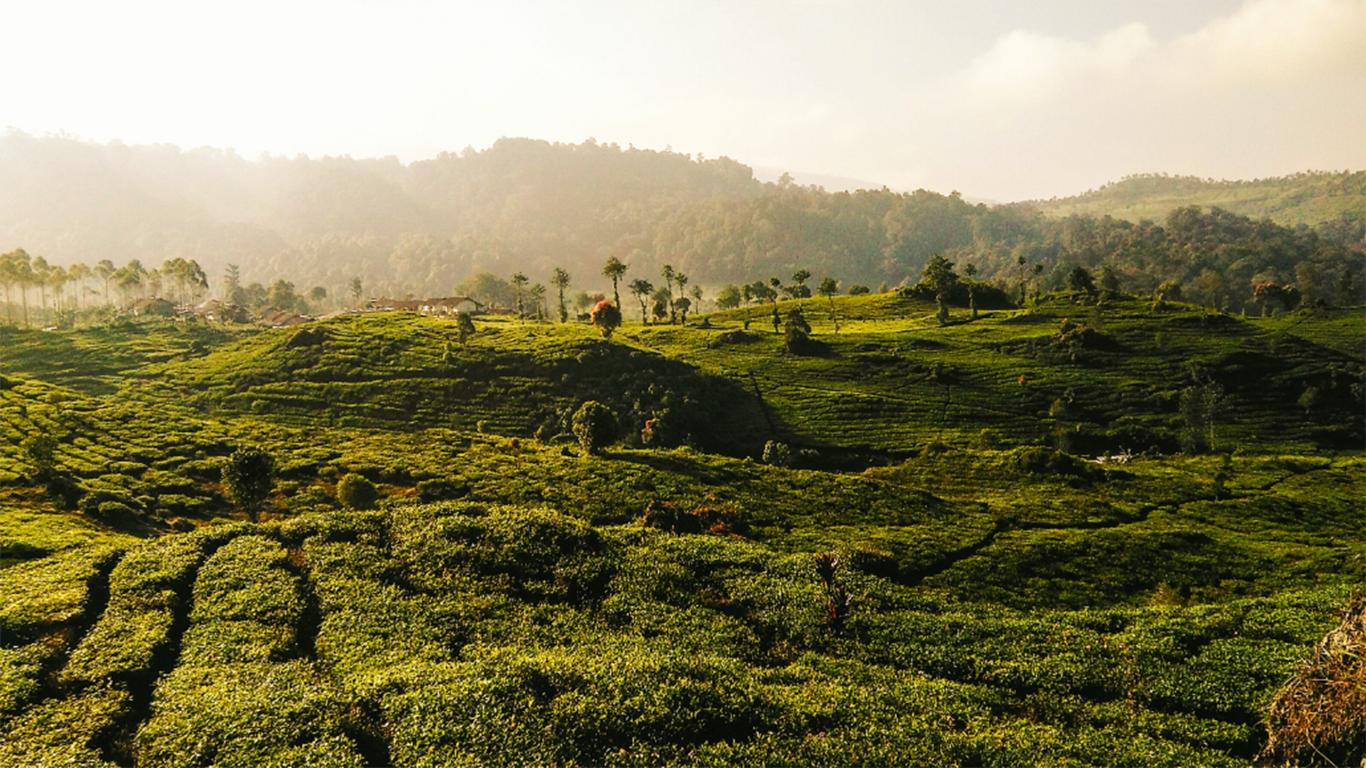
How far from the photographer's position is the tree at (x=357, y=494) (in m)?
Result: 67.5

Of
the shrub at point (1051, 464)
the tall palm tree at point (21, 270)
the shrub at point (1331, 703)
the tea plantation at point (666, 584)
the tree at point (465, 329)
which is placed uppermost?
the tall palm tree at point (21, 270)

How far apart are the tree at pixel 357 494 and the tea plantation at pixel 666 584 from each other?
802 millimetres

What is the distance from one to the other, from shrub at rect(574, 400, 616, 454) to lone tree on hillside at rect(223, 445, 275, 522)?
3291cm

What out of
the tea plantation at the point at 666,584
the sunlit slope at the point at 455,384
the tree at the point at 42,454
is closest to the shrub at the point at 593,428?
the tea plantation at the point at 666,584

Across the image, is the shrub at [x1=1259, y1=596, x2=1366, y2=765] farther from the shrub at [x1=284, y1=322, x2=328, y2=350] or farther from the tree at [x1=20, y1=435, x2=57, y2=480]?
the shrub at [x1=284, y1=322, x2=328, y2=350]

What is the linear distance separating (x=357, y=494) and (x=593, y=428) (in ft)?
87.7

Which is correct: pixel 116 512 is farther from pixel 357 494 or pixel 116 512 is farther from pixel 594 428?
pixel 594 428

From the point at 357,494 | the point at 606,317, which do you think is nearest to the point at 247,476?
the point at 357,494

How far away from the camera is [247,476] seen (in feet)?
209

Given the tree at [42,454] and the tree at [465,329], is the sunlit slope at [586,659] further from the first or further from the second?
the tree at [465,329]

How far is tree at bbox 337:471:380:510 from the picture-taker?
67500 millimetres

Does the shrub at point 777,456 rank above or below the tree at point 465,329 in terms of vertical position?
below

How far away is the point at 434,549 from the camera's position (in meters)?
44.2

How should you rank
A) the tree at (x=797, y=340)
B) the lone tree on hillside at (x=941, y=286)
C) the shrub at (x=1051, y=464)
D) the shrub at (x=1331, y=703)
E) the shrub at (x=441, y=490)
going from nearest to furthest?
the shrub at (x=1331, y=703) < the shrub at (x=441, y=490) < the shrub at (x=1051, y=464) < the tree at (x=797, y=340) < the lone tree on hillside at (x=941, y=286)
